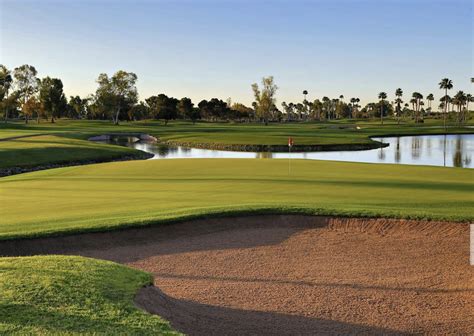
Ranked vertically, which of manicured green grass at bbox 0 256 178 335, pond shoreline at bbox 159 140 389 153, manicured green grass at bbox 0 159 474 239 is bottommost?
pond shoreline at bbox 159 140 389 153

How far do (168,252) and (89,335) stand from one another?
7.00 m

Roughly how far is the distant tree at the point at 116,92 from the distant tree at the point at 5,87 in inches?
941

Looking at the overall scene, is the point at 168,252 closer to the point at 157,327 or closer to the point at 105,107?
the point at 157,327

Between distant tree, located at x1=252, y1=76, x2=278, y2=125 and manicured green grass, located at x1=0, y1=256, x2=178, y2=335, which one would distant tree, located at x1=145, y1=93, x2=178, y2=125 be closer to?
distant tree, located at x1=252, y1=76, x2=278, y2=125

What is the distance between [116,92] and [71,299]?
136 meters

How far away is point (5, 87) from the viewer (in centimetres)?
13238

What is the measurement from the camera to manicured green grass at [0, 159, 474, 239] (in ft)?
50.6

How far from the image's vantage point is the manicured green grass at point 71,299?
641 cm

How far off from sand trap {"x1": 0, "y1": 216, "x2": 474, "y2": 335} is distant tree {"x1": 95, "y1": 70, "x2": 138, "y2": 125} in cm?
12598

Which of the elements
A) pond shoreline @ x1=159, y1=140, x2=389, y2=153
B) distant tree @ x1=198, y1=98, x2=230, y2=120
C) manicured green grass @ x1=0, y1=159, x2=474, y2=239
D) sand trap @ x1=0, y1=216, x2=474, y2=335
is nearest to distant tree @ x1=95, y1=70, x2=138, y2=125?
distant tree @ x1=198, y1=98, x2=230, y2=120

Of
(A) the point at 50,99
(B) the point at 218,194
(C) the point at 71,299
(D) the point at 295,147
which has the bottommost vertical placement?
(D) the point at 295,147

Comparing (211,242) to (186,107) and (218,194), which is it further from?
(186,107)

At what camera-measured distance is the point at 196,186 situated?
22.6 metres

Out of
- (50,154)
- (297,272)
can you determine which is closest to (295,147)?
(50,154)
